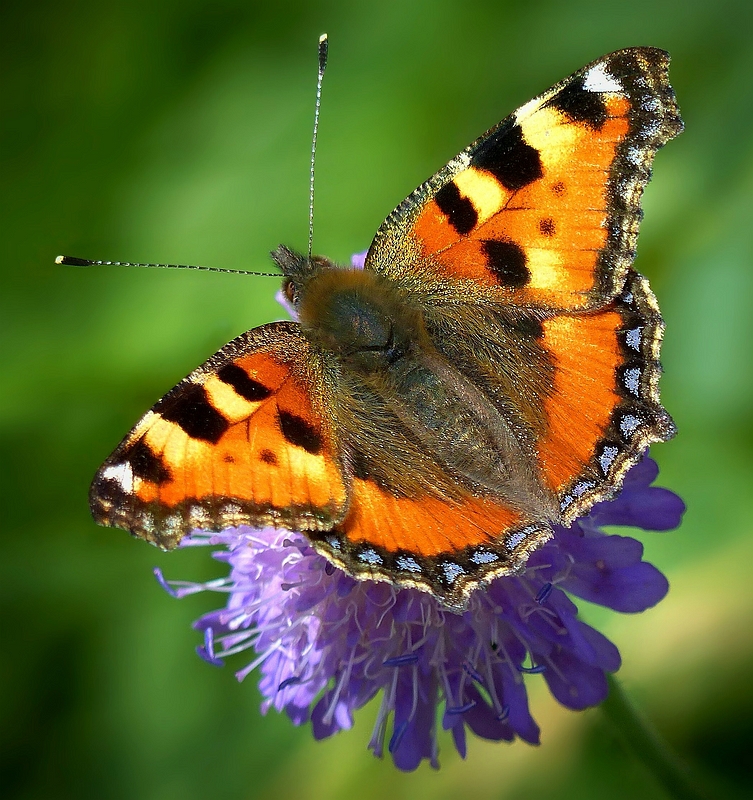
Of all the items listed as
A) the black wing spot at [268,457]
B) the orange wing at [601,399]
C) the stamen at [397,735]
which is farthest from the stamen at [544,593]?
the black wing spot at [268,457]

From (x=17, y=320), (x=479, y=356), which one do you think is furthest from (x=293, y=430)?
(x=17, y=320)

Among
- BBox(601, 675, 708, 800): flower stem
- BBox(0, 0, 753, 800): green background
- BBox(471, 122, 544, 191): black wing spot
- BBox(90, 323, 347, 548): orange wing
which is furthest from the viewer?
BBox(0, 0, 753, 800): green background

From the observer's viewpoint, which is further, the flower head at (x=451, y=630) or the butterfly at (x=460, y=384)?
the flower head at (x=451, y=630)

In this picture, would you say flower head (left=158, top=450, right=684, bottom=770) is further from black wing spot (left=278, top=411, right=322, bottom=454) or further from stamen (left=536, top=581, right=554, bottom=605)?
black wing spot (left=278, top=411, right=322, bottom=454)

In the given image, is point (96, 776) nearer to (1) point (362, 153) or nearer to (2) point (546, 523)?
(2) point (546, 523)

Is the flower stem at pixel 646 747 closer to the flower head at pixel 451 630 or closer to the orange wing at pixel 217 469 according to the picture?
the flower head at pixel 451 630

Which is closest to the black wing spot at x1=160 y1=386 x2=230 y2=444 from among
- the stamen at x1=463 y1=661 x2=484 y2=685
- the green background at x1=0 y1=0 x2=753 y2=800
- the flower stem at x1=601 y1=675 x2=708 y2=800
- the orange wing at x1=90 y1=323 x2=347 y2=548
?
the orange wing at x1=90 y1=323 x2=347 y2=548
